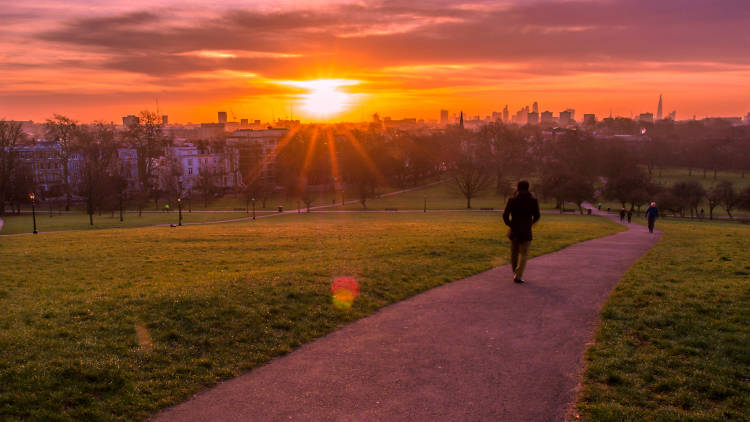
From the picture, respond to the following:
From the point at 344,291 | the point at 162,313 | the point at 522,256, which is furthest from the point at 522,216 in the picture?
the point at 162,313

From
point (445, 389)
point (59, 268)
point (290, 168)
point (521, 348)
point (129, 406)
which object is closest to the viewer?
point (129, 406)

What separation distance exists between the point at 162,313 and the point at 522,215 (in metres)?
8.57

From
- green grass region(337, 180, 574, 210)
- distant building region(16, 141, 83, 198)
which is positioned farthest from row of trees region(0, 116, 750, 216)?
distant building region(16, 141, 83, 198)

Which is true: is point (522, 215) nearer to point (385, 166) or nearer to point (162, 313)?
point (162, 313)

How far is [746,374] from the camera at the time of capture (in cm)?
696

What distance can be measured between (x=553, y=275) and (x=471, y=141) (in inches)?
5414

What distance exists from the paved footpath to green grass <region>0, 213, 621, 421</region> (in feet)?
2.07

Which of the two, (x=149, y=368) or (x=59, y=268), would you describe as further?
(x=59, y=268)

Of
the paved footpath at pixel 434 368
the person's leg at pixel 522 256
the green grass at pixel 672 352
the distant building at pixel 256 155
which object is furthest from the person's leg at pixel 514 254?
the distant building at pixel 256 155

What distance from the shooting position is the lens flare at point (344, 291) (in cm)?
1076

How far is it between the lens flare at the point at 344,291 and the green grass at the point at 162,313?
21 cm

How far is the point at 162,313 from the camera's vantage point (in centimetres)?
944

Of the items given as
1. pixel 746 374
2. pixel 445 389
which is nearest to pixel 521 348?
pixel 445 389

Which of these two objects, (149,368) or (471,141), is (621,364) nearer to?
(149,368)
